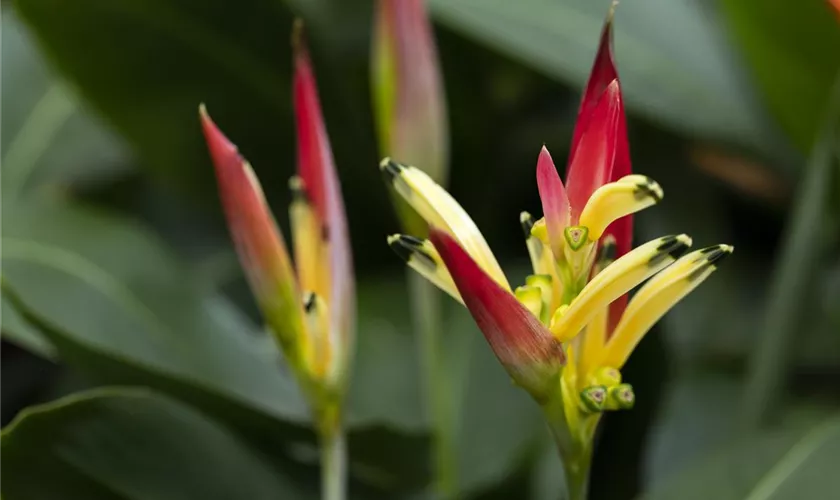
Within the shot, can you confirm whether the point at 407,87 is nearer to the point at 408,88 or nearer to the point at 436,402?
the point at 408,88

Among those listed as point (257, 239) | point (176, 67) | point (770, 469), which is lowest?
point (770, 469)

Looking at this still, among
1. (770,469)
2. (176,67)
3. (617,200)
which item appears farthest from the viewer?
(176,67)

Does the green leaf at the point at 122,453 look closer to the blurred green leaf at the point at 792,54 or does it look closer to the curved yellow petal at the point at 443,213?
the curved yellow petal at the point at 443,213

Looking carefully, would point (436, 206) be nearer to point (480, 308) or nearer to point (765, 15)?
point (480, 308)

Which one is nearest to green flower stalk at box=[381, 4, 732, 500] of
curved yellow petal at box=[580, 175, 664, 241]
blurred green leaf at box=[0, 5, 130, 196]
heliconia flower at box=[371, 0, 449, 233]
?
curved yellow petal at box=[580, 175, 664, 241]

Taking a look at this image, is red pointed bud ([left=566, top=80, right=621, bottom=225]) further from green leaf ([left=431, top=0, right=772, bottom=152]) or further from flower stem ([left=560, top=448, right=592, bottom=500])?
green leaf ([left=431, top=0, right=772, bottom=152])

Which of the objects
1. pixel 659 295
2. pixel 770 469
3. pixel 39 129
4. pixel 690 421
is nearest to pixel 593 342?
pixel 659 295
